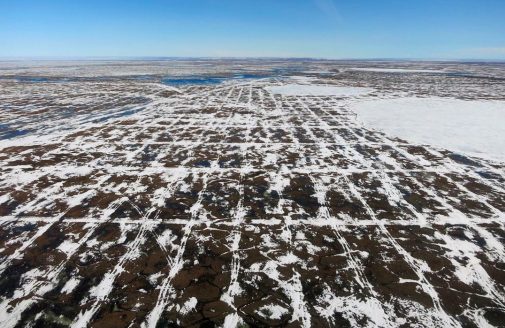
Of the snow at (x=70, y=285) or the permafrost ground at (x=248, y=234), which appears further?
the snow at (x=70, y=285)

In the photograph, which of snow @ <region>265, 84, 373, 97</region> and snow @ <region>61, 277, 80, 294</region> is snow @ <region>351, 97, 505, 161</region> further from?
snow @ <region>61, 277, 80, 294</region>

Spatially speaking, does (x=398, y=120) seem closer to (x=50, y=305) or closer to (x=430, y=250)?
(x=430, y=250)

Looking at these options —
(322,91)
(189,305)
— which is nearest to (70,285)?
(189,305)

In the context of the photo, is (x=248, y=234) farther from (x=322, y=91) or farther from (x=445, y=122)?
(x=322, y=91)

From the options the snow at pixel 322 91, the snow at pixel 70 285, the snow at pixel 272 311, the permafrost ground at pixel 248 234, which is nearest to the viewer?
the snow at pixel 272 311

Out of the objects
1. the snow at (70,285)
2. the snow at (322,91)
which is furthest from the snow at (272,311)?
the snow at (322,91)

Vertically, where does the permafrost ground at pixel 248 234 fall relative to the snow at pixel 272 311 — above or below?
below

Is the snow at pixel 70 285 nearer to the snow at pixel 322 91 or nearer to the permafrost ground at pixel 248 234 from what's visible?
the permafrost ground at pixel 248 234
